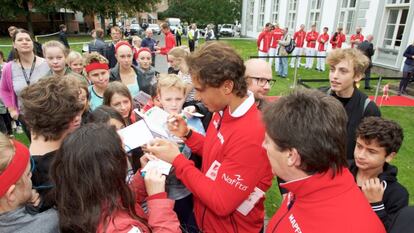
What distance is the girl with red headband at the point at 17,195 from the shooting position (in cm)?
129

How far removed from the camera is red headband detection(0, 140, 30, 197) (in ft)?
4.17

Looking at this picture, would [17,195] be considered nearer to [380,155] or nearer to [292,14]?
[380,155]

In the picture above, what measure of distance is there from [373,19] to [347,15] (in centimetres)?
299

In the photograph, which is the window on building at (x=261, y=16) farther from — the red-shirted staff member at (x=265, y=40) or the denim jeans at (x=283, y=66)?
the denim jeans at (x=283, y=66)

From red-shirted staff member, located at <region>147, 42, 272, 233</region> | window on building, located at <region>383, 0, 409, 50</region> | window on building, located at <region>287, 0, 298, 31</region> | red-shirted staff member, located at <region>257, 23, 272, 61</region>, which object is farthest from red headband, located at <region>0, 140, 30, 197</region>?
window on building, located at <region>287, 0, 298, 31</region>

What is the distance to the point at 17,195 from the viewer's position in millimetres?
1348

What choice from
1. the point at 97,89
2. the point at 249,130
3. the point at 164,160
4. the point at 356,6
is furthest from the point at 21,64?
the point at 356,6

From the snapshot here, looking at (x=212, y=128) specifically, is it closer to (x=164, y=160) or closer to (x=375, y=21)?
(x=164, y=160)

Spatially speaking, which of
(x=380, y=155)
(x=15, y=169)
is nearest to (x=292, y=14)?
(x=380, y=155)

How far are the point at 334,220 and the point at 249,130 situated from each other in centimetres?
65

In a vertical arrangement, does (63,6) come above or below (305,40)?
above

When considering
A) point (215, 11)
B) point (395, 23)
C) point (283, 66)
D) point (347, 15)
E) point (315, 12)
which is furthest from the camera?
point (215, 11)

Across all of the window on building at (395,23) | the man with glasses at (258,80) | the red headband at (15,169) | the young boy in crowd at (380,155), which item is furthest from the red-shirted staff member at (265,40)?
the red headband at (15,169)

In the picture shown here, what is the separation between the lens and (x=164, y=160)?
1750mm
